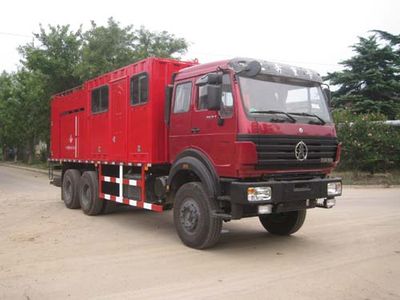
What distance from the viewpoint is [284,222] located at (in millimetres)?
9258

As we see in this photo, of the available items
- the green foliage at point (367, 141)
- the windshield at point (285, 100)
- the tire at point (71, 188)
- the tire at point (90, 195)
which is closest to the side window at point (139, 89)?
the windshield at point (285, 100)

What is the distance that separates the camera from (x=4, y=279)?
634cm

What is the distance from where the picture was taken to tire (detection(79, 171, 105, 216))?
11586mm

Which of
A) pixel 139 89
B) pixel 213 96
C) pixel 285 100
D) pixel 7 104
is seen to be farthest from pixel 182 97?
pixel 7 104

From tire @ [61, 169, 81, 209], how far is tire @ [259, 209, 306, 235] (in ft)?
17.5

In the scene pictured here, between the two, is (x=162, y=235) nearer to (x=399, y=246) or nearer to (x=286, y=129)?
(x=286, y=129)

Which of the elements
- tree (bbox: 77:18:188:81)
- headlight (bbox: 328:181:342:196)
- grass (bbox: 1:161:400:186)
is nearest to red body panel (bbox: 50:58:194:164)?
headlight (bbox: 328:181:342:196)

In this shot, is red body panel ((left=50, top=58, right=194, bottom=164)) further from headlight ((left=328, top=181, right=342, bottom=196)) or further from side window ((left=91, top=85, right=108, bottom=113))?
headlight ((left=328, top=181, right=342, bottom=196))

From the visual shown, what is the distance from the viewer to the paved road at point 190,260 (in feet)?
19.2

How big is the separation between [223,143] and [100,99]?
4810 millimetres

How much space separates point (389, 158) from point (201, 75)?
52.8ft

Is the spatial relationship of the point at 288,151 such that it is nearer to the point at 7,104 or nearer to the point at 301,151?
the point at 301,151

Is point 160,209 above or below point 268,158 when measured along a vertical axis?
below

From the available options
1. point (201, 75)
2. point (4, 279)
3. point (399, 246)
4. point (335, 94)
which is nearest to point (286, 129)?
point (201, 75)
